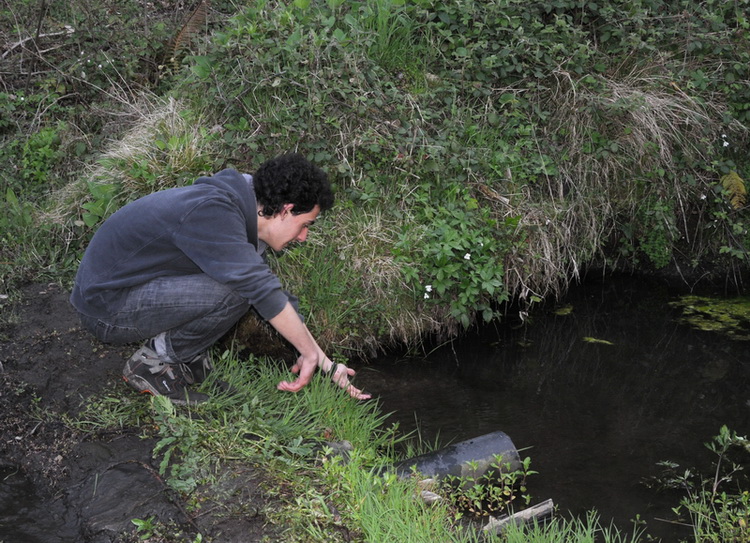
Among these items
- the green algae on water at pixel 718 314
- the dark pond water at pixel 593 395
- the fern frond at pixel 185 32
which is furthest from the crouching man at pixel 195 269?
the fern frond at pixel 185 32

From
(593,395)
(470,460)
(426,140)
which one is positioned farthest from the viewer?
(426,140)

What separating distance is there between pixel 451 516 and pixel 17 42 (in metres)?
5.81

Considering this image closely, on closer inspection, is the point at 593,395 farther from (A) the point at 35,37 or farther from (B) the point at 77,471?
(A) the point at 35,37

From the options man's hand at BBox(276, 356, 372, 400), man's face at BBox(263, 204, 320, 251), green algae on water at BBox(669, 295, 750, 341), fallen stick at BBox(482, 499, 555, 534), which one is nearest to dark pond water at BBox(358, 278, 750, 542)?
green algae on water at BBox(669, 295, 750, 341)

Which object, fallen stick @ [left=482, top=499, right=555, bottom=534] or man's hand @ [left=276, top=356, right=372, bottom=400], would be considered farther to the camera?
man's hand @ [left=276, top=356, right=372, bottom=400]

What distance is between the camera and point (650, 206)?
5.92 meters

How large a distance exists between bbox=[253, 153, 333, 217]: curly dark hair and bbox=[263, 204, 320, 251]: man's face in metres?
0.03

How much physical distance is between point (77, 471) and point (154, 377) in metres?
0.57

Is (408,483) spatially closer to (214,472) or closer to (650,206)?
(214,472)

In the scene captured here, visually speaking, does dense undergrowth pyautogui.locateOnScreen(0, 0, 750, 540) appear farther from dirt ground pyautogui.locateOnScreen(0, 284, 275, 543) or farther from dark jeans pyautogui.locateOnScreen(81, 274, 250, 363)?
dark jeans pyautogui.locateOnScreen(81, 274, 250, 363)

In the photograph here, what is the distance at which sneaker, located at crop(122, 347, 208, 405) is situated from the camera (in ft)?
12.2

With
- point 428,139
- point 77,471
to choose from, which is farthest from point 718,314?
point 77,471

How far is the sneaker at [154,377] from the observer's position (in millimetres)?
3715

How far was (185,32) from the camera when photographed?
6703 millimetres
